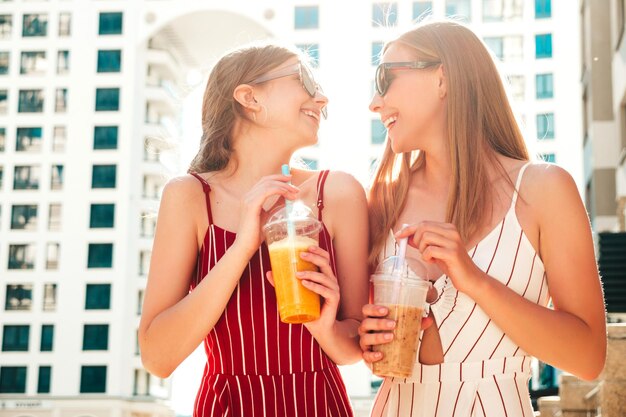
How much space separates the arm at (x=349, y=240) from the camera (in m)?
2.74

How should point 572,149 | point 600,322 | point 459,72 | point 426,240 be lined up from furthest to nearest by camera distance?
point 572,149, point 459,72, point 600,322, point 426,240

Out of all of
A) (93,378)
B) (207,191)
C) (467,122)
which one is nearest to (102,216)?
(93,378)

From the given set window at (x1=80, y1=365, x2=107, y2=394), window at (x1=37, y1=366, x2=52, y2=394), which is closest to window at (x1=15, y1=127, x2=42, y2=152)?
window at (x1=37, y1=366, x2=52, y2=394)

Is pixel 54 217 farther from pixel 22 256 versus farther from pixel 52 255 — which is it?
pixel 22 256

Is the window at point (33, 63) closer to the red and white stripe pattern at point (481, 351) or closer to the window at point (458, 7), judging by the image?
the window at point (458, 7)

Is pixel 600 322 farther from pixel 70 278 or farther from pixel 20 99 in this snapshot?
pixel 20 99

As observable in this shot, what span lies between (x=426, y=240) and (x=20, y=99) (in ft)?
155

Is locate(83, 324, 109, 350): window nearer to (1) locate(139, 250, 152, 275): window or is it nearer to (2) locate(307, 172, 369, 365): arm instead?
(1) locate(139, 250, 152, 275): window

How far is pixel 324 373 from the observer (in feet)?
8.61

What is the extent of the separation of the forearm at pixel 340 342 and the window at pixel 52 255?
44630mm

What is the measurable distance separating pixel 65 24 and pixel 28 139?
637 cm

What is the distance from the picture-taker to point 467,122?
110 inches

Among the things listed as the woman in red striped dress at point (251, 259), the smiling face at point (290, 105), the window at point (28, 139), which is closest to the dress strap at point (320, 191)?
the woman in red striped dress at point (251, 259)

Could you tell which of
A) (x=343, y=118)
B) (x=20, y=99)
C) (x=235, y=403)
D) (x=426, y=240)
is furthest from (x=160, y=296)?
(x=20, y=99)
